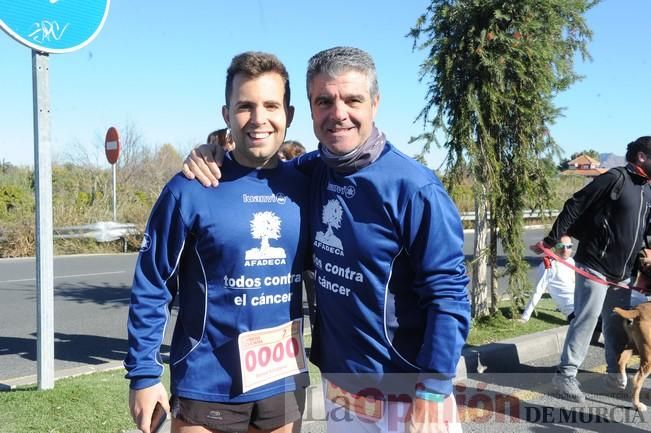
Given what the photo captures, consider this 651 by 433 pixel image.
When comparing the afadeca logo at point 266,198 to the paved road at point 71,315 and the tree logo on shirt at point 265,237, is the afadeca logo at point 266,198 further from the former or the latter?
the paved road at point 71,315

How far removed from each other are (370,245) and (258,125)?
623mm

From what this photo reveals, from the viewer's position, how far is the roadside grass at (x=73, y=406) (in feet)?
11.9

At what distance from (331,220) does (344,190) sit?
0.39ft

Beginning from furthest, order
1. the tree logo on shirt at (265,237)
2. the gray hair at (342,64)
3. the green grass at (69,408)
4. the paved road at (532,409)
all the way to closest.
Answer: the paved road at (532,409) → the green grass at (69,408) → the tree logo on shirt at (265,237) → the gray hair at (342,64)

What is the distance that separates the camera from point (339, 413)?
2.36 meters

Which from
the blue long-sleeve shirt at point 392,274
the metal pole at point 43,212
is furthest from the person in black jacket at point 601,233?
the metal pole at point 43,212

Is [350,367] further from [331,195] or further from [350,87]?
[350,87]

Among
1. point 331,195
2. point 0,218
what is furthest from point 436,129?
point 0,218

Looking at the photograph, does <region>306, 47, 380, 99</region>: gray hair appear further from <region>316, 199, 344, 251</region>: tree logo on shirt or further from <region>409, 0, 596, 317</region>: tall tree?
<region>409, 0, 596, 317</region>: tall tree

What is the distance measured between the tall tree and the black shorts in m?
4.31

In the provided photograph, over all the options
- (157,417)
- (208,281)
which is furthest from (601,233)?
(157,417)

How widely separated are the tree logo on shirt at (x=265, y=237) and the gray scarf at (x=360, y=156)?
31 centimetres

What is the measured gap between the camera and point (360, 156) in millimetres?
2092

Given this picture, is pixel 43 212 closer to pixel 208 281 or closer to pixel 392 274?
pixel 208 281
